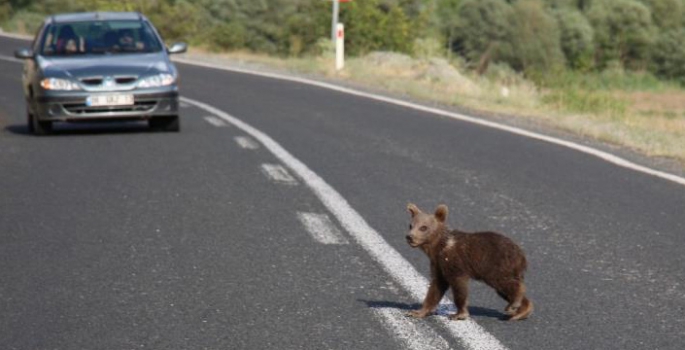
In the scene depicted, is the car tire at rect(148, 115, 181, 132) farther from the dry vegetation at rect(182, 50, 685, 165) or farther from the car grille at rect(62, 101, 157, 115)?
the dry vegetation at rect(182, 50, 685, 165)

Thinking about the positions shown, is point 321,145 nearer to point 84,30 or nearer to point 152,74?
point 152,74

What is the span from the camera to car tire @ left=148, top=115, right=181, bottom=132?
16656mm

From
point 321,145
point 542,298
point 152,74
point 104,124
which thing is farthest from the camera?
point 104,124

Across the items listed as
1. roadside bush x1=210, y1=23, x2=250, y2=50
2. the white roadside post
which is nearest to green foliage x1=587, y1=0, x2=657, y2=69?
roadside bush x1=210, y1=23, x2=250, y2=50

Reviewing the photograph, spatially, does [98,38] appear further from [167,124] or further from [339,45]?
[339,45]

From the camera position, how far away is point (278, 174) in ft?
40.0

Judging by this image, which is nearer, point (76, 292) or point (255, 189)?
point (76, 292)

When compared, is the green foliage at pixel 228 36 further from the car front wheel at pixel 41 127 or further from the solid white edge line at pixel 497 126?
the car front wheel at pixel 41 127

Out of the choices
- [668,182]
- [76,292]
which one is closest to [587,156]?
[668,182]

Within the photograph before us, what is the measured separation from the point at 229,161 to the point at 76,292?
6144mm

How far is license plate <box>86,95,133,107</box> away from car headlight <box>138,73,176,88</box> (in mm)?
243

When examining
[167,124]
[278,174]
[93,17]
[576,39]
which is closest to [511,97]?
[167,124]

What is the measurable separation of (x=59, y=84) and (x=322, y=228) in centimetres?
804

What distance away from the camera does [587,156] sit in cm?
1391
